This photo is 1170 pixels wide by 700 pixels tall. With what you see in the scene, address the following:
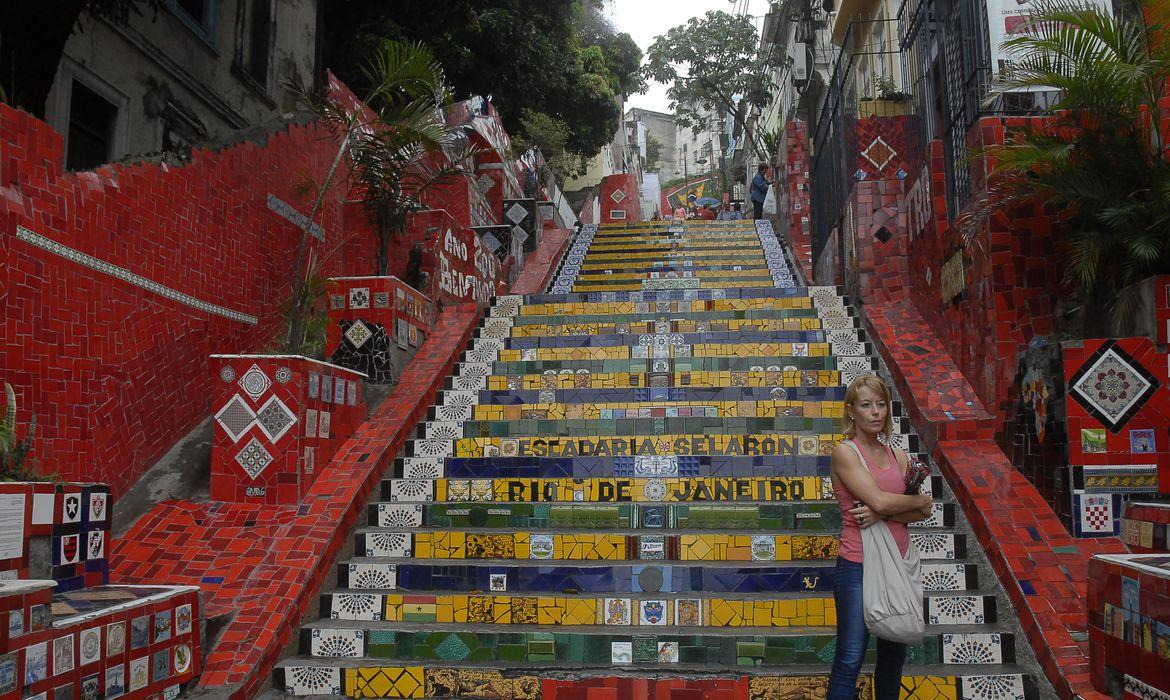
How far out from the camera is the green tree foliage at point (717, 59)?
26.3 metres

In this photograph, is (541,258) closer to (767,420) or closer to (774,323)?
(774,323)

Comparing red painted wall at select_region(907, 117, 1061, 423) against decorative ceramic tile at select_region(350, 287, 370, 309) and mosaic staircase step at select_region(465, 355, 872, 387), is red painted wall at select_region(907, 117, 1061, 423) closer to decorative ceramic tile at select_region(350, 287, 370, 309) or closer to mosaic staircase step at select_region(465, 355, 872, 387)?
mosaic staircase step at select_region(465, 355, 872, 387)

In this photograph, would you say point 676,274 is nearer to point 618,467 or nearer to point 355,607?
point 618,467

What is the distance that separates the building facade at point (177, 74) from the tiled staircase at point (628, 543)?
316 centimetres

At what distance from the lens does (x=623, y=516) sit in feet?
15.8

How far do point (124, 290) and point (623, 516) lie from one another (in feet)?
10.1

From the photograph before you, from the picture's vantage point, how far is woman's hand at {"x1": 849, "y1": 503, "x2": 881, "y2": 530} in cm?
298

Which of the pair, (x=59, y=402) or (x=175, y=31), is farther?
(x=175, y=31)

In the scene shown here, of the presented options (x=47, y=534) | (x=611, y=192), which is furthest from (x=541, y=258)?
(x=611, y=192)

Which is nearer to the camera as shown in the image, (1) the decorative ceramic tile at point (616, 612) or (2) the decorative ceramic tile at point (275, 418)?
(1) the decorative ceramic tile at point (616, 612)

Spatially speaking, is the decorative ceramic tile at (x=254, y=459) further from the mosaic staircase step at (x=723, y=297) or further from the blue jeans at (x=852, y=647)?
the mosaic staircase step at (x=723, y=297)

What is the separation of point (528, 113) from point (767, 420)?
12169 millimetres

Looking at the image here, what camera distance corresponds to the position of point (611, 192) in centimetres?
2383

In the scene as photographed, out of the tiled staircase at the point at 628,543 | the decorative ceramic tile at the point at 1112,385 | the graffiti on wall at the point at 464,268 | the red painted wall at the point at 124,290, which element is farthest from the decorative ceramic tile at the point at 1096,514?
the graffiti on wall at the point at 464,268
